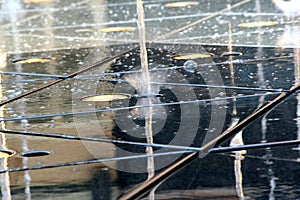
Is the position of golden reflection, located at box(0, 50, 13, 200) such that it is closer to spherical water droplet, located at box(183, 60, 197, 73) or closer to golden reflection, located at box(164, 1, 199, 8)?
spherical water droplet, located at box(183, 60, 197, 73)

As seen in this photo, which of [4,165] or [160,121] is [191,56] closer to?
[160,121]

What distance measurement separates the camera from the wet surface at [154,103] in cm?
199

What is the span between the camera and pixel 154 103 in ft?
9.27

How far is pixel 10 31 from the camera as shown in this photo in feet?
15.7

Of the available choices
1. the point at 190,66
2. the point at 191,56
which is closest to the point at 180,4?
the point at 191,56

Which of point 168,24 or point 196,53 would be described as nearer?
point 196,53

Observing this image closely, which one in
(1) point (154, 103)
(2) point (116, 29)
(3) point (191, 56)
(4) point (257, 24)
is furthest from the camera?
(2) point (116, 29)

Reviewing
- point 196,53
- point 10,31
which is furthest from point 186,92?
point 10,31

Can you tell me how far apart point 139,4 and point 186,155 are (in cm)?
124

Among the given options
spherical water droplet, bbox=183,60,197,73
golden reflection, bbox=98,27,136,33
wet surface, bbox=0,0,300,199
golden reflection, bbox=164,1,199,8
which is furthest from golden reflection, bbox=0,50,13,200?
golden reflection, bbox=164,1,199,8

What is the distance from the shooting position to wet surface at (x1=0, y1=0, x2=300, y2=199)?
199 cm

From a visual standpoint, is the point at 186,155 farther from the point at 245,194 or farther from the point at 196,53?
the point at 196,53

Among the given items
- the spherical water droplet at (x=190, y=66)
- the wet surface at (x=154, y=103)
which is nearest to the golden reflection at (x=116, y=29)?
the wet surface at (x=154, y=103)

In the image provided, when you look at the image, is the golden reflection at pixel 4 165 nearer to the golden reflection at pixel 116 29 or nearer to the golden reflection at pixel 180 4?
the golden reflection at pixel 116 29
